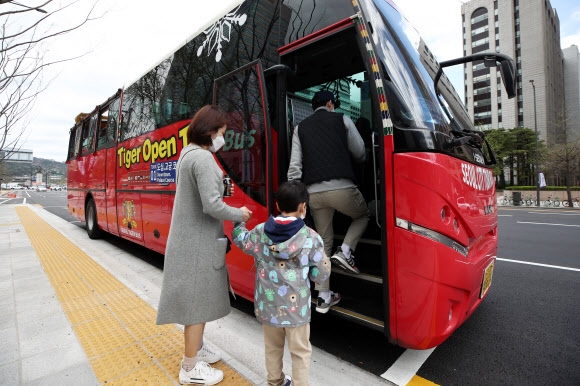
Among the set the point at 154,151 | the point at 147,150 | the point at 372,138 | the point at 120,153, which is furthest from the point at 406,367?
the point at 120,153

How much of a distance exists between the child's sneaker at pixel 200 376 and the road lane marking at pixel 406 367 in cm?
125

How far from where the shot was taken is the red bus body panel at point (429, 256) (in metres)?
2.09

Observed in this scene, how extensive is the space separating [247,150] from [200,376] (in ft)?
6.48

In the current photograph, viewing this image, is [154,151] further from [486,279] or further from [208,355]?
[486,279]

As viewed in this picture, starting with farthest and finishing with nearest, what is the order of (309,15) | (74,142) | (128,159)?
1. (74,142)
2. (128,159)
3. (309,15)

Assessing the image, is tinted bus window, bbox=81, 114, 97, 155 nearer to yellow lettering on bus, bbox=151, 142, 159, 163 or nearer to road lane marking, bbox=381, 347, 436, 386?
yellow lettering on bus, bbox=151, 142, 159, 163

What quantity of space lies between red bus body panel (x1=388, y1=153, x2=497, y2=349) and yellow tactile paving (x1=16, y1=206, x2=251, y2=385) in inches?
49.1

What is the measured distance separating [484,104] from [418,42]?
69424mm

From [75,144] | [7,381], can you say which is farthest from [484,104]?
[7,381]

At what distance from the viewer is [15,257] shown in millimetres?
6094

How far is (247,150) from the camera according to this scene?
10.4 ft

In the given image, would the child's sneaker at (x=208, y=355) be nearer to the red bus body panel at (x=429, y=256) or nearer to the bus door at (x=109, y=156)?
the red bus body panel at (x=429, y=256)

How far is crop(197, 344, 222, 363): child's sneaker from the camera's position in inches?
93.1

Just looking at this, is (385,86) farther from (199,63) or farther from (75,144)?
(75,144)
